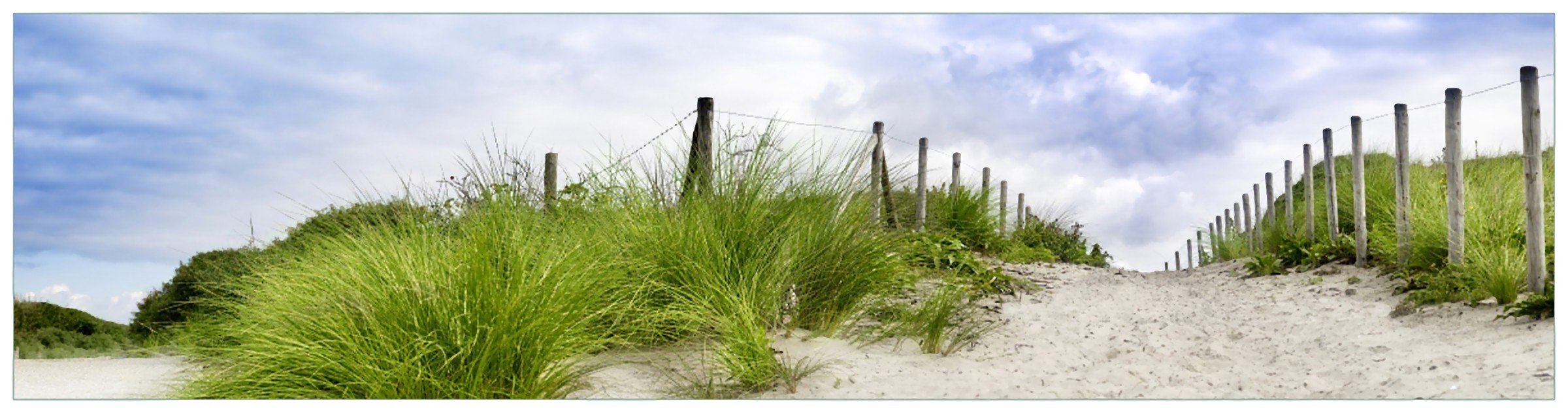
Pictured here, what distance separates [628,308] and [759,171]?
999 mm

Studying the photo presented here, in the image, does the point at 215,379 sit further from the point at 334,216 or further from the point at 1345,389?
the point at 1345,389

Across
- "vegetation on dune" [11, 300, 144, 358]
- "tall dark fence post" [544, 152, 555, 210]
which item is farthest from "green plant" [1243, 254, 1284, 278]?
"vegetation on dune" [11, 300, 144, 358]

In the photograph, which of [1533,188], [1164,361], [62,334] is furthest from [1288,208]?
[62,334]

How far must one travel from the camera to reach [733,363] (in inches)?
154

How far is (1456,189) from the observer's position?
21.1ft

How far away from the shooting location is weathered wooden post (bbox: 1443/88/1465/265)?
641 centimetres

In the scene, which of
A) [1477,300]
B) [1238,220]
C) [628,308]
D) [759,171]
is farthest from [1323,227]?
[628,308]

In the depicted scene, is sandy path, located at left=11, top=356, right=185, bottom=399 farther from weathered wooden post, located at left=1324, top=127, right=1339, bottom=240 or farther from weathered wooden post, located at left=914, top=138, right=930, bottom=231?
weathered wooden post, located at left=1324, top=127, right=1339, bottom=240

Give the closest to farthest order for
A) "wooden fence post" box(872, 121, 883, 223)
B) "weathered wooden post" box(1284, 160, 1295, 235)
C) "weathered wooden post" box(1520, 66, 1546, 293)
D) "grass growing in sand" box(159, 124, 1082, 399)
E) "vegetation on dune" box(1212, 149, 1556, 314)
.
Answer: "grass growing in sand" box(159, 124, 1082, 399) → "wooden fence post" box(872, 121, 883, 223) → "weathered wooden post" box(1520, 66, 1546, 293) → "vegetation on dune" box(1212, 149, 1556, 314) → "weathered wooden post" box(1284, 160, 1295, 235)

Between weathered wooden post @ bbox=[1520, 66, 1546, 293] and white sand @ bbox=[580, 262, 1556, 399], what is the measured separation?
31 cm

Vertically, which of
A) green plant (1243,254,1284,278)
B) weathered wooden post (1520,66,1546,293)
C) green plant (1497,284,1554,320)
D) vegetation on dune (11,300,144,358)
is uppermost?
weathered wooden post (1520,66,1546,293)

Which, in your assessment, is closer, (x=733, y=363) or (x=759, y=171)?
(x=733, y=363)

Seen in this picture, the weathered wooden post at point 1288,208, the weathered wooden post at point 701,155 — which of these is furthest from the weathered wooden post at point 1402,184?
the weathered wooden post at point 701,155

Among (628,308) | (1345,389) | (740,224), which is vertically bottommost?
(1345,389)
